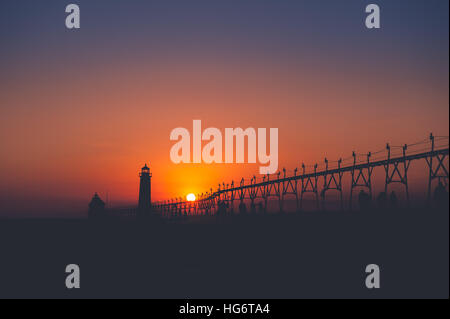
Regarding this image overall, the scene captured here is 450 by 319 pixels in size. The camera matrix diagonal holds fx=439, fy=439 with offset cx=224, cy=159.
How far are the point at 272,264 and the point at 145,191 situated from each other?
45252 mm

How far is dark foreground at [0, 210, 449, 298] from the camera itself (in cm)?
2611

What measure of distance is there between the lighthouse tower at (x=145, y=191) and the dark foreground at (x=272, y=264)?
22.7 meters

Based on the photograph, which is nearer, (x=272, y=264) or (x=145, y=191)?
(x=272, y=264)

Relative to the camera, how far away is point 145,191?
7369 centimetres

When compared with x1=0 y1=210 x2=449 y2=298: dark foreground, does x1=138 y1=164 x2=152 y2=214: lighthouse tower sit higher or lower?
higher

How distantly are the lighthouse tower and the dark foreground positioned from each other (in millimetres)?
22717

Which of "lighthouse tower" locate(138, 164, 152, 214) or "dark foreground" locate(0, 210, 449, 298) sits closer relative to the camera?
"dark foreground" locate(0, 210, 449, 298)

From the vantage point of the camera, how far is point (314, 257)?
32.2 metres

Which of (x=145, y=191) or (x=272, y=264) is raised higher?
(x=145, y=191)

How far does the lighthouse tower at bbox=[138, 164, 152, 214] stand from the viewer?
72625 mm

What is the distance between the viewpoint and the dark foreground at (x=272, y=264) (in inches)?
1028

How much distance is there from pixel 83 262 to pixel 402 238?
2864 centimetres

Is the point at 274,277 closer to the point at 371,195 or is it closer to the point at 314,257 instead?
the point at 314,257

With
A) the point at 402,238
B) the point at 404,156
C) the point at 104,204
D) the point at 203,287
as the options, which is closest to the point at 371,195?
the point at 404,156
